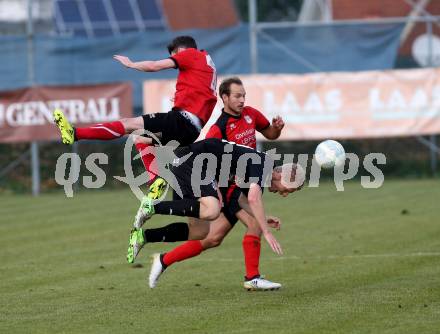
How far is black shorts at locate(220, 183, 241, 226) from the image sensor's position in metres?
9.84

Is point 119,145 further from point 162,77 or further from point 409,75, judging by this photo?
point 409,75

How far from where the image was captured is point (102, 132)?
33.2 ft

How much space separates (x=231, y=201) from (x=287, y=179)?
0.64 m

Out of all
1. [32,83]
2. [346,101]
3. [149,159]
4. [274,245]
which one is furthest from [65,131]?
[32,83]

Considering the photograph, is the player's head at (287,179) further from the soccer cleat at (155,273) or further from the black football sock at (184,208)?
the soccer cleat at (155,273)

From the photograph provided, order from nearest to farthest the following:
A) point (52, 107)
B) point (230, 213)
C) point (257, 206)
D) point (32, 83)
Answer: point (257, 206) < point (230, 213) < point (52, 107) < point (32, 83)

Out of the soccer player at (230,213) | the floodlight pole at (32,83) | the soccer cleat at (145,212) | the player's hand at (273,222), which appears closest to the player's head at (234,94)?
the soccer player at (230,213)

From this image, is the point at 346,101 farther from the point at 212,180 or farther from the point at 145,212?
the point at 212,180

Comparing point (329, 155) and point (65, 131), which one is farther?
point (65, 131)

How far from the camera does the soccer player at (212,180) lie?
9.47m

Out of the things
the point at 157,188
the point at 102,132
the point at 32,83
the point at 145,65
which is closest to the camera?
the point at 145,65

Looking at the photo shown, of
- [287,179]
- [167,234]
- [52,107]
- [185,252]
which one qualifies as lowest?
[185,252]

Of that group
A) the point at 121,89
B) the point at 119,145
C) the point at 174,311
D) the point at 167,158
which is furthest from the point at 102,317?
the point at 119,145

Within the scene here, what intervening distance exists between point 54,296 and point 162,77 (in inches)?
572
